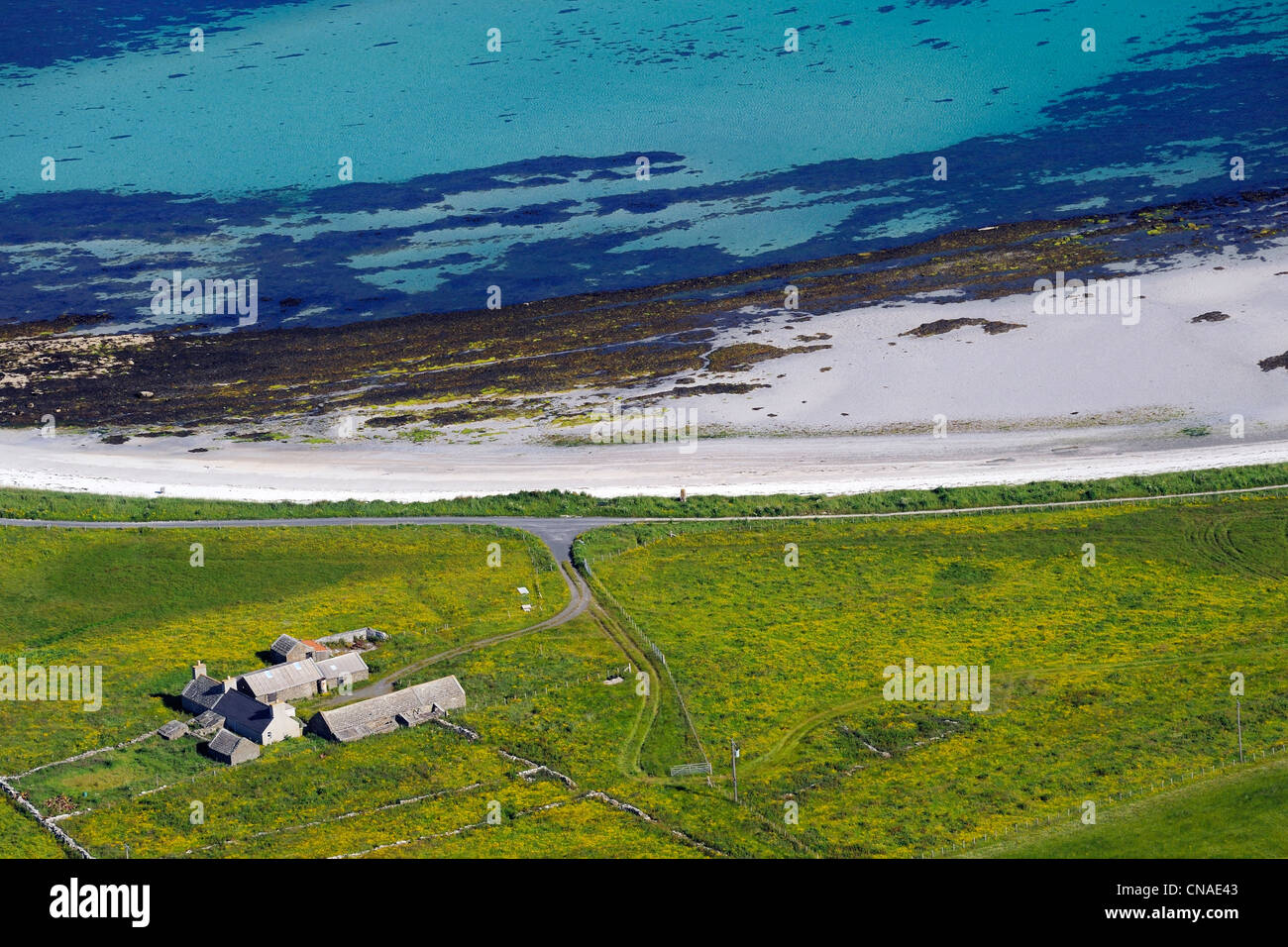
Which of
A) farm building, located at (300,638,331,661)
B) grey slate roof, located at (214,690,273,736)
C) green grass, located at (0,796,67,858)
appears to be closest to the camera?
green grass, located at (0,796,67,858)

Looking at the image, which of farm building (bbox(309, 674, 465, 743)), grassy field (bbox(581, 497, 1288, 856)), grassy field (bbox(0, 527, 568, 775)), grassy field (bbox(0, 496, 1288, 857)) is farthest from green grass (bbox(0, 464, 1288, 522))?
farm building (bbox(309, 674, 465, 743))

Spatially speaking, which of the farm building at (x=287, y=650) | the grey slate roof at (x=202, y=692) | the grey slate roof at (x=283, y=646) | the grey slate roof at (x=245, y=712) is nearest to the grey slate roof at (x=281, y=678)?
the grey slate roof at (x=245, y=712)

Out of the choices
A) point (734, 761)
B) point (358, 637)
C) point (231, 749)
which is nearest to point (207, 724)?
point (231, 749)

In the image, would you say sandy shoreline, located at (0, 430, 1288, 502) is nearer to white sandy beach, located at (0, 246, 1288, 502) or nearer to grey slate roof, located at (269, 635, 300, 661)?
white sandy beach, located at (0, 246, 1288, 502)

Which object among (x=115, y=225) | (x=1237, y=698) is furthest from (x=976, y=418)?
(x=115, y=225)

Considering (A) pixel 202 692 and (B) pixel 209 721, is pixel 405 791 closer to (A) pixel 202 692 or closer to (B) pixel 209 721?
(B) pixel 209 721

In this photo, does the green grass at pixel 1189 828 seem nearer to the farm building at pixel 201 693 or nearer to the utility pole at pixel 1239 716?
the utility pole at pixel 1239 716

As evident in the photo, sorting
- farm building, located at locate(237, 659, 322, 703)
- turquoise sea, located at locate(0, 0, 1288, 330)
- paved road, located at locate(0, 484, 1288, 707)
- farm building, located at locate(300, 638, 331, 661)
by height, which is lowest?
farm building, located at locate(237, 659, 322, 703)
